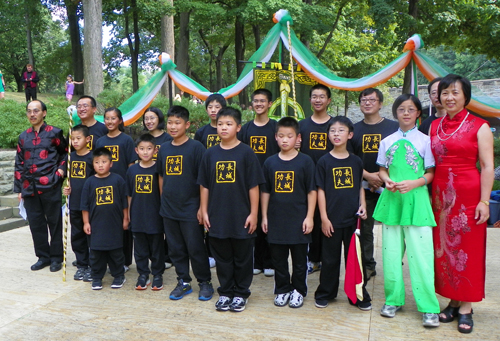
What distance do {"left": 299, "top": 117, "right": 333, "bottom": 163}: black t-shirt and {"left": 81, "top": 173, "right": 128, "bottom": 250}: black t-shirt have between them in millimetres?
1850

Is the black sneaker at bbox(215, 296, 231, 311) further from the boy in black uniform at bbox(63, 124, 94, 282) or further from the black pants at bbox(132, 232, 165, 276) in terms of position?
the boy in black uniform at bbox(63, 124, 94, 282)

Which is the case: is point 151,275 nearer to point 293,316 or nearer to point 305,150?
point 293,316

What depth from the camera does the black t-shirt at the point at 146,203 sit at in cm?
400

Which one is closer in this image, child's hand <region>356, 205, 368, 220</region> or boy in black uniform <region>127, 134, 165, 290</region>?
child's hand <region>356, 205, 368, 220</region>

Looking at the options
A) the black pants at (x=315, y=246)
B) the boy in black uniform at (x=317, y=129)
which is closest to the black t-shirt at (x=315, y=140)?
the boy in black uniform at (x=317, y=129)

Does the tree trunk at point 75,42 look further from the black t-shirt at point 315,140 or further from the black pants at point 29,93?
the black t-shirt at point 315,140

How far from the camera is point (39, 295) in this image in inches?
155

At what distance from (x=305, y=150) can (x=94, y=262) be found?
2.28 metres

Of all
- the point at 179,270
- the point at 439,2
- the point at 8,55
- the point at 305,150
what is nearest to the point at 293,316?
the point at 179,270

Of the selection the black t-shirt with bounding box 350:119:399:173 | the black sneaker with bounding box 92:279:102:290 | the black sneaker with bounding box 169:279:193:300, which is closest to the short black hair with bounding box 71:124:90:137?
the black sneaker with bounding box 92:279:102:290

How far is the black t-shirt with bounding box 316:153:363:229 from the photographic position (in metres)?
3.53

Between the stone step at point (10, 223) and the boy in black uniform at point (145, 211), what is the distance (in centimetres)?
350

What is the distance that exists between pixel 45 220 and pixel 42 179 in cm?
50

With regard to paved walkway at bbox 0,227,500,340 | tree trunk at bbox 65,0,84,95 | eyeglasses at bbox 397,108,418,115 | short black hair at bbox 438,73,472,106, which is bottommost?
paved walkway at bbox 0,227,500,340
